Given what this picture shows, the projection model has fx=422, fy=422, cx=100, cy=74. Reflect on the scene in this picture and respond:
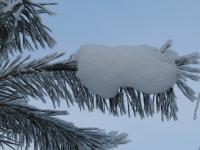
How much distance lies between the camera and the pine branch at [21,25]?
2.38m

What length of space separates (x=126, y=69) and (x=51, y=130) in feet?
2.20

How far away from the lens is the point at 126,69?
2.19 metres

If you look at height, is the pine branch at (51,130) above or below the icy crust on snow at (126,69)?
below

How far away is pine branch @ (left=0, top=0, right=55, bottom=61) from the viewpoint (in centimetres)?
238

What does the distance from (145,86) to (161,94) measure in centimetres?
14

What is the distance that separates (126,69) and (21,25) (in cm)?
87

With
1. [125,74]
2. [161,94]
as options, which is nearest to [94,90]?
[125,74]

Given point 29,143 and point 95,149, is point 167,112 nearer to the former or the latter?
point 95,149

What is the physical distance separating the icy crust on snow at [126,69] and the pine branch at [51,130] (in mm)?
339

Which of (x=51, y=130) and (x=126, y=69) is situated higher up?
(x=126, y=69)

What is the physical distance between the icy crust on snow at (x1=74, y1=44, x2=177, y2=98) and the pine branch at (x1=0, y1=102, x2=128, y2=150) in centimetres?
34

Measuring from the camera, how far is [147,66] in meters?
2.19

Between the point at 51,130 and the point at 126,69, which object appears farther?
the point at 51,130

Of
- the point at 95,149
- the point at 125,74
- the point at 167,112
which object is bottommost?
the point at 95,149
